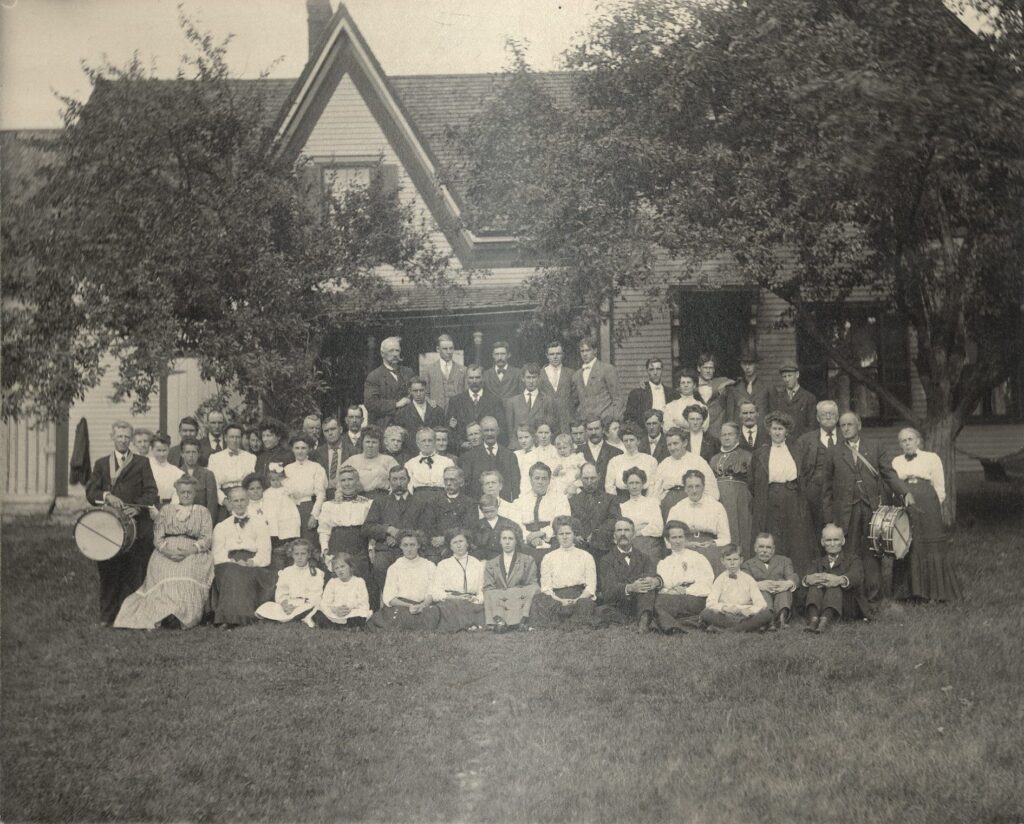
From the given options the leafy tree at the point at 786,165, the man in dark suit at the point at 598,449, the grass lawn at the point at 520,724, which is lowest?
the grass lawn at the point at 520,724

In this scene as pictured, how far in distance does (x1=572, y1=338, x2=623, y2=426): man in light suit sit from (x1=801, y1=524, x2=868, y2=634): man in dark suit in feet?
7.47

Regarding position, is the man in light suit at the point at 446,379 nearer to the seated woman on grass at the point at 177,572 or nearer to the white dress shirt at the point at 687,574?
the seated woman on grass at the point at 177,572

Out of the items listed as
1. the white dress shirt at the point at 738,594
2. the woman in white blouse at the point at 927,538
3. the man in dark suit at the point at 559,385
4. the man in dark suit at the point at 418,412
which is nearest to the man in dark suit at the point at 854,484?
the woman in white blouse at the point at 927,538

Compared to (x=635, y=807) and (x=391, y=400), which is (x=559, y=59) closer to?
(x=391, y=400)

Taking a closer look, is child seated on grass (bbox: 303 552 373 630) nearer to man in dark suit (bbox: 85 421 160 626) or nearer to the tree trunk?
man in dark suit (bbox: 85 421 160 626)

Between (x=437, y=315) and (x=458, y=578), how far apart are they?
587cm

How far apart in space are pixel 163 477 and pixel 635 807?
16.2 ft

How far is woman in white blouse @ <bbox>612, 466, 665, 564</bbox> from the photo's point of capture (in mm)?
7391

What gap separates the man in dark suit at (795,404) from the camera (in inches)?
327

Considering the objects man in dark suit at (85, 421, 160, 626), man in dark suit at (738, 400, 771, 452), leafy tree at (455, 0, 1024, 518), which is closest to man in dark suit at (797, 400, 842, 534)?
man in dark suit at (738, 400, 771, 452)

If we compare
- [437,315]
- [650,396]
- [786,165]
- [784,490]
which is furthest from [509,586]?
[437,315]

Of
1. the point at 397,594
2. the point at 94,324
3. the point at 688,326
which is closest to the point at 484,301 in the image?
the point at 688,326

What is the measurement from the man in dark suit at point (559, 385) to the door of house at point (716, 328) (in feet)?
17.0

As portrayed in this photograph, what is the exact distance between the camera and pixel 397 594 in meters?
7.18
